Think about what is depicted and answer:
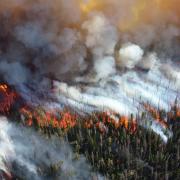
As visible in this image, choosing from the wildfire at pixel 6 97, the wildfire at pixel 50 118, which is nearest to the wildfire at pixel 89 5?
the wildfire at pixel 50 118

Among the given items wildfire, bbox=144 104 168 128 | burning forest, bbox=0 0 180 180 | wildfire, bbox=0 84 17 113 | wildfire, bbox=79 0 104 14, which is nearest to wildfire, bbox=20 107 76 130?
burning forest, bbox=0 0 180 180

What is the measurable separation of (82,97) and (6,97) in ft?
32.7

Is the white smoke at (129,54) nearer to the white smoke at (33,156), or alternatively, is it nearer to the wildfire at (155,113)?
the wildfire at (155,113)

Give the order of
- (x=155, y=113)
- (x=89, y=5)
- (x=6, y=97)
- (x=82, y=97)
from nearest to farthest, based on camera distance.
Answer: (x=6, y=97) < (x=82, y=97) < (x=89, y=5) < (x=155, y=113)

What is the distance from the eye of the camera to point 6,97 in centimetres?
6328

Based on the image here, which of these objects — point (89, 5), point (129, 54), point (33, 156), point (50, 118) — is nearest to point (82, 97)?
point (50, 118)

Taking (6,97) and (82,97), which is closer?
(6,97)

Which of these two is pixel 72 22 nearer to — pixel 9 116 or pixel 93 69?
pixel 93 69

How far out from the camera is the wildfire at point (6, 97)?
62.9 m

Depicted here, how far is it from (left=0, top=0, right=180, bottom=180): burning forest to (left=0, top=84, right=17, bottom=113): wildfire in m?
0.13

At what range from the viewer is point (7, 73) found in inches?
2485

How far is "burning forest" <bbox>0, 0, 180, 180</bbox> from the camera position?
62.0 metres

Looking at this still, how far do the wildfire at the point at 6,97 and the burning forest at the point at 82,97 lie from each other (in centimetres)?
13

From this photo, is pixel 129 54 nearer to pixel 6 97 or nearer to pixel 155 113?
pixel 155 113
